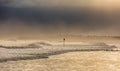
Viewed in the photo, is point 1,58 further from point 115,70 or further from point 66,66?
point 115,70

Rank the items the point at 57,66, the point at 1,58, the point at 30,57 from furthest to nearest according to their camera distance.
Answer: the point at 30,57
the point at 1,58
the point at 57,66

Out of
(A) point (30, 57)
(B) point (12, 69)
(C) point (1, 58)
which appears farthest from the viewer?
(A) point (30, 57)

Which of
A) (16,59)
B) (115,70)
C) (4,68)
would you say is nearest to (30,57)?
(16,59)

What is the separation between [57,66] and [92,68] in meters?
3.21

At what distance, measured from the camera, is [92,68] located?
87.4 ft

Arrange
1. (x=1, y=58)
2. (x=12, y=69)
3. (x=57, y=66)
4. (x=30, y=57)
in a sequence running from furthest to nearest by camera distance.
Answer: (x=30, y=57) → (x=1, y=58) → (x=57, y=66) → (x=12, y=69)

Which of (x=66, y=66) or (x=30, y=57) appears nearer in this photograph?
(x=66, y=66)

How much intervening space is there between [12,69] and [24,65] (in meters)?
2.56

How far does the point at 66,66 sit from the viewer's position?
27297 millimetres

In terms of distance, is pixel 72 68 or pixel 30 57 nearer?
pixel 72 68

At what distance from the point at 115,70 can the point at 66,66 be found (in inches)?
180

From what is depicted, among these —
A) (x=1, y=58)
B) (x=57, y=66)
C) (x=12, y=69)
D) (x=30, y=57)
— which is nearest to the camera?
(x=12, y=69)

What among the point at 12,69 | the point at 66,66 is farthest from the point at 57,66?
the point at 12,69

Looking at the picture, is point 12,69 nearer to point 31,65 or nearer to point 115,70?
point 31,65
